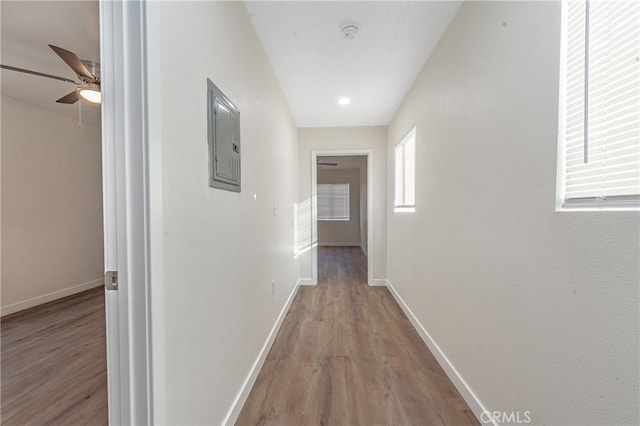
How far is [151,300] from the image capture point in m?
0.76

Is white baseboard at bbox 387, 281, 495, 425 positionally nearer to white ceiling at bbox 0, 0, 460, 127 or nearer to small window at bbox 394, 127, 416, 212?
small window at bbox 394, 127, 416, 212

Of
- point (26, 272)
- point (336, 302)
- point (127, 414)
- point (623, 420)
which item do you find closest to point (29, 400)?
point (127, 414)

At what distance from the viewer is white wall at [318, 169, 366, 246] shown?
7949mm

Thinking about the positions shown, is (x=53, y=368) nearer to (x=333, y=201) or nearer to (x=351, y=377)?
(x=351, y=377)

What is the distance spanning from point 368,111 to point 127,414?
3.45 m

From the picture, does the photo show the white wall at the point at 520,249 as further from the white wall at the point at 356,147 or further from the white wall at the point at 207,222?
the white wall at the point at 356,147

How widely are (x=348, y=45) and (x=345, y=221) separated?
6.24 meters

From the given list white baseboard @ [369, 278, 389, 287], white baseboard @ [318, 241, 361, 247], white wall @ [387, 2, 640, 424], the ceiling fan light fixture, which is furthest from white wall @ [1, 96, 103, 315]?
white baseboard @ [318, 241, 361, 247]

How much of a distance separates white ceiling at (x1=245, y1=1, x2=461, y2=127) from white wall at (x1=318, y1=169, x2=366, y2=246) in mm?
4866

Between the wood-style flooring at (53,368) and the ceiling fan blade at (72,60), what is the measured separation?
2166 millimetres

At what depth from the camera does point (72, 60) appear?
1750 millimetres

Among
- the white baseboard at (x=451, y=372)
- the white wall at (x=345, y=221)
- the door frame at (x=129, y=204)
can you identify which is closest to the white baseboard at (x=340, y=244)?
the white wall at (x=345, y=221)

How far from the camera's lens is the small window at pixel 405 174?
277cm

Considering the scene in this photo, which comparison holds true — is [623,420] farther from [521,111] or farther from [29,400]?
[29,400]
